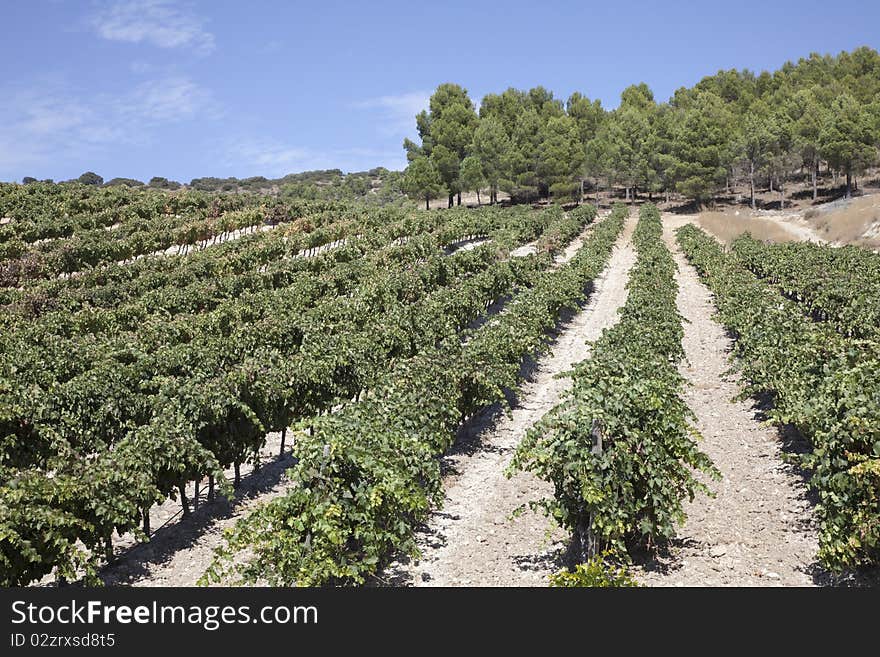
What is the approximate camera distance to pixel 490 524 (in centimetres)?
1145

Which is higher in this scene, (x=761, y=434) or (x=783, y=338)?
(x=783, y=338)

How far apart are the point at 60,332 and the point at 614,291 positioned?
24.3m

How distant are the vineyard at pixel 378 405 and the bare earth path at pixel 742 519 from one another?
333mm

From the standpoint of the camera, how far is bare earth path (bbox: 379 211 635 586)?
976 centimetres

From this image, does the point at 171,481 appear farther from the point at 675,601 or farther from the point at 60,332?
the point at 60,332

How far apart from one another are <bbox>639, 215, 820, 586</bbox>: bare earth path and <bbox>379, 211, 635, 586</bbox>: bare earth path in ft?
5.86

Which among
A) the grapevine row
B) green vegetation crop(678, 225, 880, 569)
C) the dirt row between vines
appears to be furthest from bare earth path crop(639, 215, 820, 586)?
the dirt row between vines

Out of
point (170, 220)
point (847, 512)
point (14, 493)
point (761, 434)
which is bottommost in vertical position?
point (761, 434)

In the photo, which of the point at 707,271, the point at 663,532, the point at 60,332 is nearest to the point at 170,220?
the point at 60,332

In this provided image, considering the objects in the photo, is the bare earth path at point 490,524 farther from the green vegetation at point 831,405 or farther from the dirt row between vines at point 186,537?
the green vegetation at point 831,405

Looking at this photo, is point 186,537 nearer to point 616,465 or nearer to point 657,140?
point 616,465

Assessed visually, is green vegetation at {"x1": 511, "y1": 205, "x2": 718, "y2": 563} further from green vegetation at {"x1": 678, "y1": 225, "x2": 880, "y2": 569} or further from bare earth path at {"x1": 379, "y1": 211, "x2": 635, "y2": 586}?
green vegetation at {"x1": 678, "y1": 225, "x2": 880, "y2": 569}

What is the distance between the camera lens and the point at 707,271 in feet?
113

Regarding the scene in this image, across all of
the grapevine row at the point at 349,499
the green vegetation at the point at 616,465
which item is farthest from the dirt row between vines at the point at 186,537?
the green vegetation at the point at 616,465
